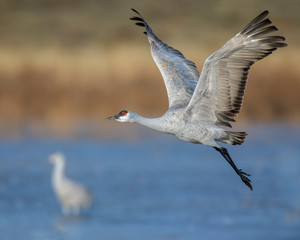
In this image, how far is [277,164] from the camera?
1568 centimetres

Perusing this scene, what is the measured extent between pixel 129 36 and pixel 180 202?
17998 mm

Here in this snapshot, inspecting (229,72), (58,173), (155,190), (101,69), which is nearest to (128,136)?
(101,69)

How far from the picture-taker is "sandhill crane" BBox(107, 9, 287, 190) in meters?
7.88

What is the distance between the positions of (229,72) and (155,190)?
5587 millimetres

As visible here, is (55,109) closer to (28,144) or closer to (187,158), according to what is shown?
(28,144)

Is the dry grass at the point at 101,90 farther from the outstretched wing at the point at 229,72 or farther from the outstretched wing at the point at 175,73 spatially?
the outstretched wing at the point at 229,72

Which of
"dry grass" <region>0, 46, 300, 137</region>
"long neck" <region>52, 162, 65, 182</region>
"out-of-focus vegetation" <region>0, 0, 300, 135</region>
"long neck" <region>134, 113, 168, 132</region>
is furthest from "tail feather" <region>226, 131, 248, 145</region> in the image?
"dry grass" <region>0, 46, 300, 137</region>

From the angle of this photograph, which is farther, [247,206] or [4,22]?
[4,22]

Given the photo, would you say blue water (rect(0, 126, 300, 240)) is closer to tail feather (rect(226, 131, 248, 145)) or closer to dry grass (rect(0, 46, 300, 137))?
tail feather (rect(226, 131, 248, 145))

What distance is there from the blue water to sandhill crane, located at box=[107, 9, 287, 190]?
2302 mm

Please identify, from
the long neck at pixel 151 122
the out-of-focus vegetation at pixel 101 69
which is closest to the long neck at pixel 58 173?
the long neck at pixel 151 122

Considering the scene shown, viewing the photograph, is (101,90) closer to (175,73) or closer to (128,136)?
(128,136)

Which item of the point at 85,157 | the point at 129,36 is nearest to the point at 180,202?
the point at 85,157

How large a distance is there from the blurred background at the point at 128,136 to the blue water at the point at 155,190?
0.09ft
